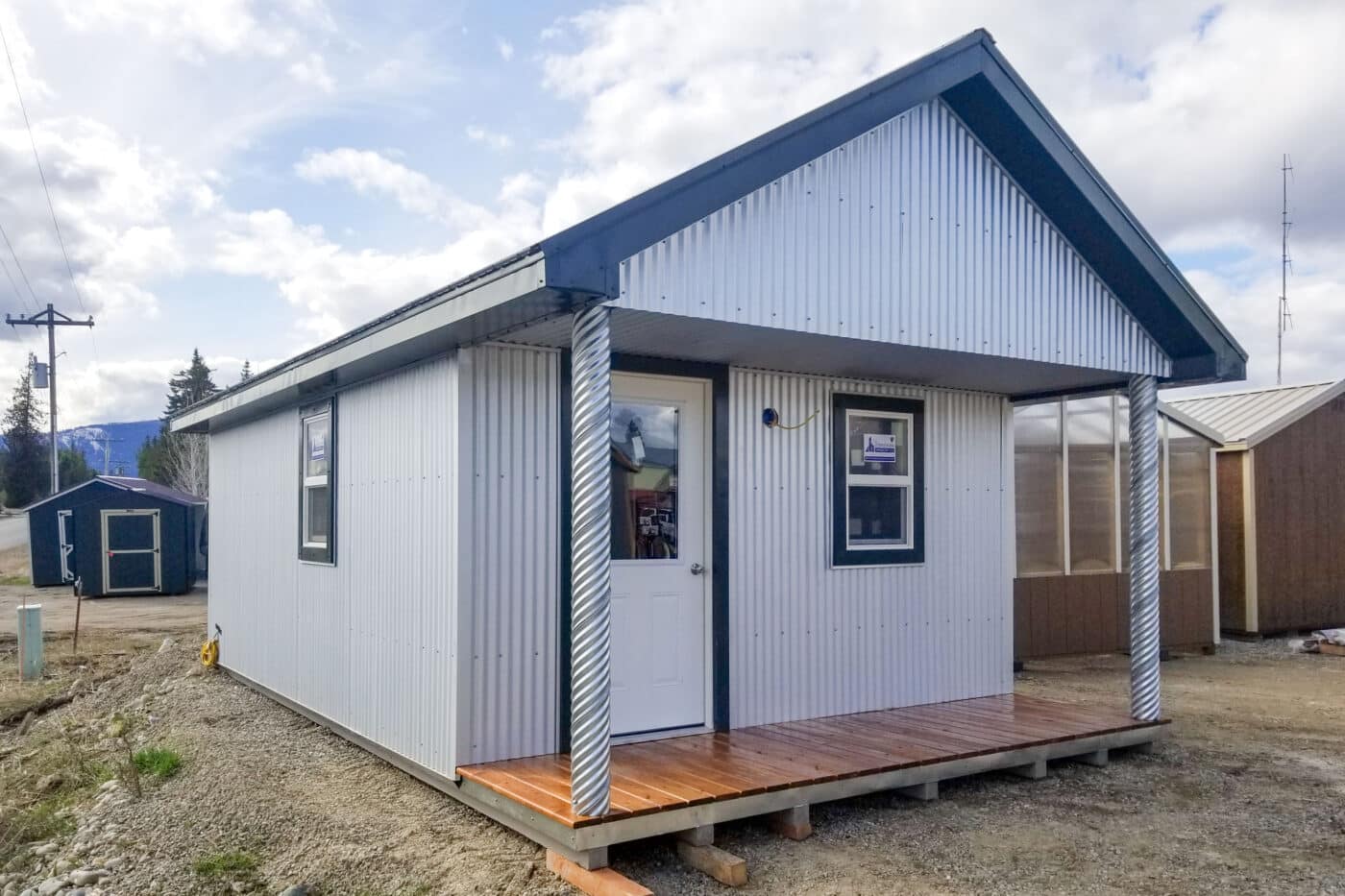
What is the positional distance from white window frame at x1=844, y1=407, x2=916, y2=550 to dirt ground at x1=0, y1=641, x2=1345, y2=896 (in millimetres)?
1677

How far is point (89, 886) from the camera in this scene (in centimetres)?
509

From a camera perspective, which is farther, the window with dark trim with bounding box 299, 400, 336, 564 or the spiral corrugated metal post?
the window with dark trim with bounding box 299, 400, 336, 564

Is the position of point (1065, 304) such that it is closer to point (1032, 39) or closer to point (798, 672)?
point (1032, 39)

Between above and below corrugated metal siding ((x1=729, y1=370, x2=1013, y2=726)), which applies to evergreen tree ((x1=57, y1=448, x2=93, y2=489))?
above

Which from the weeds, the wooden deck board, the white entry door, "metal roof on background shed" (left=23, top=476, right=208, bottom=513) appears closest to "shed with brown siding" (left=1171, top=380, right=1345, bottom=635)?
the wooden deck board

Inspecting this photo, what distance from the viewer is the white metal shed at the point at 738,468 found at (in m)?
5.09

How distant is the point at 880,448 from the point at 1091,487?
556 cm

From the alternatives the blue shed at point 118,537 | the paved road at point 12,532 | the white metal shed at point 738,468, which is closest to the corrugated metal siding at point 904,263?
the white metal shed at point 738,468

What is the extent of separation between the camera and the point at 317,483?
7.95m

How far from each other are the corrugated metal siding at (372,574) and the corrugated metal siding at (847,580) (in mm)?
1798

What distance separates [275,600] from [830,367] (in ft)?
16.3

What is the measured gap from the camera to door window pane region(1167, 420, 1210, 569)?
13133 millimetres

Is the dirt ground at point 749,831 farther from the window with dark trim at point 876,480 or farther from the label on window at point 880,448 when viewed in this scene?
the label on window at point 880,448

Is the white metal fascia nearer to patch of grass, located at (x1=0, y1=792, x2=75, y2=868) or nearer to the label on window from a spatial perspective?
patch of grass, located at (x1=0, y1=792, x2=75, y2=868)
